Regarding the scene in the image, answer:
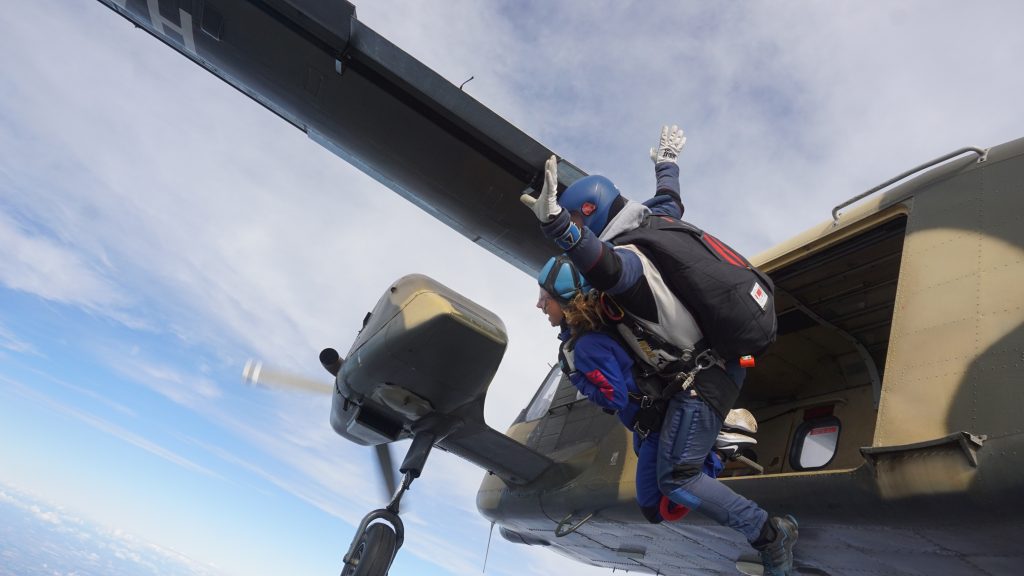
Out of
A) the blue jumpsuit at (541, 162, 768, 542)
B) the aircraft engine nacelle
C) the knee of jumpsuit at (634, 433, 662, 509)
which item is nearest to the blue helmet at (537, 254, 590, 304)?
the blue jumpsuit at (541, 162, 768, 542)

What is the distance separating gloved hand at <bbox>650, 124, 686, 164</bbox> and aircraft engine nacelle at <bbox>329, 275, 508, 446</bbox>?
194 cm

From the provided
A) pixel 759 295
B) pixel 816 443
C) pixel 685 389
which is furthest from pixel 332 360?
pixel 816 443

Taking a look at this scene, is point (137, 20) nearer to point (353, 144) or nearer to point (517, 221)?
point (353, 144)

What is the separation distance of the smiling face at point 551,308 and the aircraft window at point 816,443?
3897 mm

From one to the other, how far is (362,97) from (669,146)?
3.26 metres

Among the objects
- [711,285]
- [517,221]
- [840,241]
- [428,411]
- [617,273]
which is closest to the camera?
[617,273]

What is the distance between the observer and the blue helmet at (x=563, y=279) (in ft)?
12.6

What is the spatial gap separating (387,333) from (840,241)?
368 cm

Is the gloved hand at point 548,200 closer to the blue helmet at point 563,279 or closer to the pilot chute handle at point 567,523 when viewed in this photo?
the blue helmet at point 563,279

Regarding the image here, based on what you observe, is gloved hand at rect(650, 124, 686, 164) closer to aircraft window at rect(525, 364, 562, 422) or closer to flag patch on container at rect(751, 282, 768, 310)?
flag patch on container at rect(751, 282, 768, 310)

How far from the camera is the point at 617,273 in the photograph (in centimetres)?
332

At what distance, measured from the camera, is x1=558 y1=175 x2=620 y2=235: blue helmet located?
405 cm

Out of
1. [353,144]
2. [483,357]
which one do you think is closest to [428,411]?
[483,357]

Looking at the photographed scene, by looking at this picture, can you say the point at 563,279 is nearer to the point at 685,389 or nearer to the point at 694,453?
the point at 685,389
